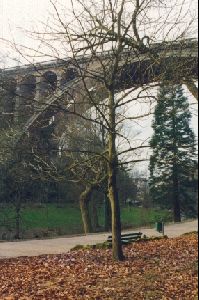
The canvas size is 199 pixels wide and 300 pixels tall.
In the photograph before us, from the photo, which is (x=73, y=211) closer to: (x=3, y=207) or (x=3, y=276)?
(x=3, y=207)

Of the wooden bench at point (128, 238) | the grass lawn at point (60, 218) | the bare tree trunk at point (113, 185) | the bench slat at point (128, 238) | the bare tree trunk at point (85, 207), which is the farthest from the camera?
the grass lawn at point (60, 218)

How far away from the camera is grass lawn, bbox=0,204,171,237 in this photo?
25.6 meters

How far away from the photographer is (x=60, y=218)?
31.4 m

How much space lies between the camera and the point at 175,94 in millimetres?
8703

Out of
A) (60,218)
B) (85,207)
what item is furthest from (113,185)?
(60,218)

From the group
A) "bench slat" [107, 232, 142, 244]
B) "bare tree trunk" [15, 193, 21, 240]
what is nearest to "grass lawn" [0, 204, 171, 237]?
"bare tree trunk" [15, 193, 21, 240]

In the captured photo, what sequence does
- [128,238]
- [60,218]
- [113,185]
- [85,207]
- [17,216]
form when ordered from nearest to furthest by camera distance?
[113,185] → [128,238] → [17,216] → [85,207] → [60,218]

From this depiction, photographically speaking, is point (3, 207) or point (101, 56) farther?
point (3, 207)

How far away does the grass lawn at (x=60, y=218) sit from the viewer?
2556cm

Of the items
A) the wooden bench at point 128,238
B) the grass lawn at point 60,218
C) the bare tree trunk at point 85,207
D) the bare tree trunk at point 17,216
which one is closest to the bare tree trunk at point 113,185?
the wooden bench at point 128,238

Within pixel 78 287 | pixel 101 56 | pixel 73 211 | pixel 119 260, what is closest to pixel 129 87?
pixel 101 56

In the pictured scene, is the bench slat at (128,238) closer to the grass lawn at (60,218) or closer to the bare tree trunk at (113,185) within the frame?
the bare tree trunk at (113,185)

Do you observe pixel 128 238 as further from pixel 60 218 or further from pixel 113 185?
pixel 60 218

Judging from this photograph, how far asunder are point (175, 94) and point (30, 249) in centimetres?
780
